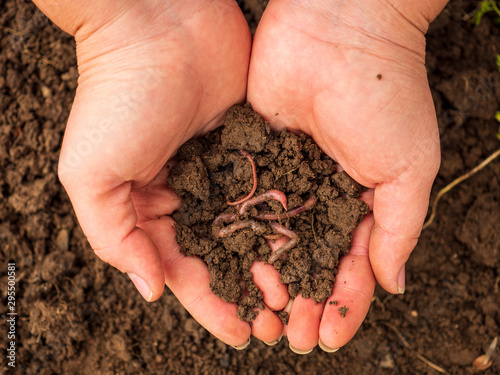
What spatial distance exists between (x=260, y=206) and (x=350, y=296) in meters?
1.39

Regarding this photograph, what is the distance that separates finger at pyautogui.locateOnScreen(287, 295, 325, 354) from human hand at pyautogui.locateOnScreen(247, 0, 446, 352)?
0.03 ft

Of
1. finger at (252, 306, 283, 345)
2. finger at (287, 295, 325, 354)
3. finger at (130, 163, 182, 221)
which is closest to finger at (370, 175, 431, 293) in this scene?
finger at (287, 295, 325, 354)

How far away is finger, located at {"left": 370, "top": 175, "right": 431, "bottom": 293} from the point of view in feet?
15.4

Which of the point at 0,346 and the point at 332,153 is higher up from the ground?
the point at 332,153

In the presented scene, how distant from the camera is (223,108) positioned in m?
5.31

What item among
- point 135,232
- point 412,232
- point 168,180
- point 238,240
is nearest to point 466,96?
point 412,232

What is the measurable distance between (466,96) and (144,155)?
14.8 ft

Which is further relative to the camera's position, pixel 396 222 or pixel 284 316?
pixel 284 316

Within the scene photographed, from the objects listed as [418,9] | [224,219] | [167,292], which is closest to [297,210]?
[224,219]

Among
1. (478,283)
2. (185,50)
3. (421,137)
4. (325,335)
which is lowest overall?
(478,283)

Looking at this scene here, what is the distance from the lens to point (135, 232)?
447 cm

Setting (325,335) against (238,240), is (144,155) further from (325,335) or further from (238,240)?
(325,335)

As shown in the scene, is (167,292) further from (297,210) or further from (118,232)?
(297,210)

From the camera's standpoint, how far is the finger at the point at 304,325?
194 inches
